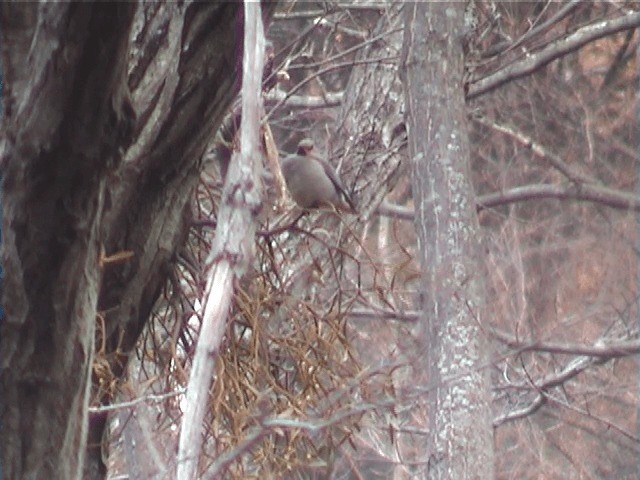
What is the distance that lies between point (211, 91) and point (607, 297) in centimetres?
459

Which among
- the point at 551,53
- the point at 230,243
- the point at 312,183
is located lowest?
the point at 230,243

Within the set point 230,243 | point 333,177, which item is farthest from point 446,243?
point 230,243

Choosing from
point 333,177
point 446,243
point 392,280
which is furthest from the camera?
point 446,243

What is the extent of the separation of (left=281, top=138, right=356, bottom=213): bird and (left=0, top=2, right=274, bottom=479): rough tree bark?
945 millimetres

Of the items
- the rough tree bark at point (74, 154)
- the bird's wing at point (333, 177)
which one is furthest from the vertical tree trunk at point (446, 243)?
the rough tree bark at point (74, 154)

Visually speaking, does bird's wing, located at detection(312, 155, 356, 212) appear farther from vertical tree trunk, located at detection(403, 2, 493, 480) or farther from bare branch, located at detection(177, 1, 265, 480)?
bare branch, located at detection(177, 1, 265, 480)

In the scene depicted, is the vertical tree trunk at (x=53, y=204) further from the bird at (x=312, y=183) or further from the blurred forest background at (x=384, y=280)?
the bird at (x=312, y=183)

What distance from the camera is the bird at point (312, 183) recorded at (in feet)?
9.02

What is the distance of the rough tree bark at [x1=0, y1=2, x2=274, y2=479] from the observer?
1.33 m

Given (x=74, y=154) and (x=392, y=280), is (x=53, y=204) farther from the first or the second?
(x=392, y=280)

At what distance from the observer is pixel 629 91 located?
26.6ft

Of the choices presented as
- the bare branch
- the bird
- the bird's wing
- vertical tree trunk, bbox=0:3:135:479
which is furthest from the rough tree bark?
the bird's wing

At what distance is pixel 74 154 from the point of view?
1.36 metres

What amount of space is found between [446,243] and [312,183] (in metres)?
1.04
